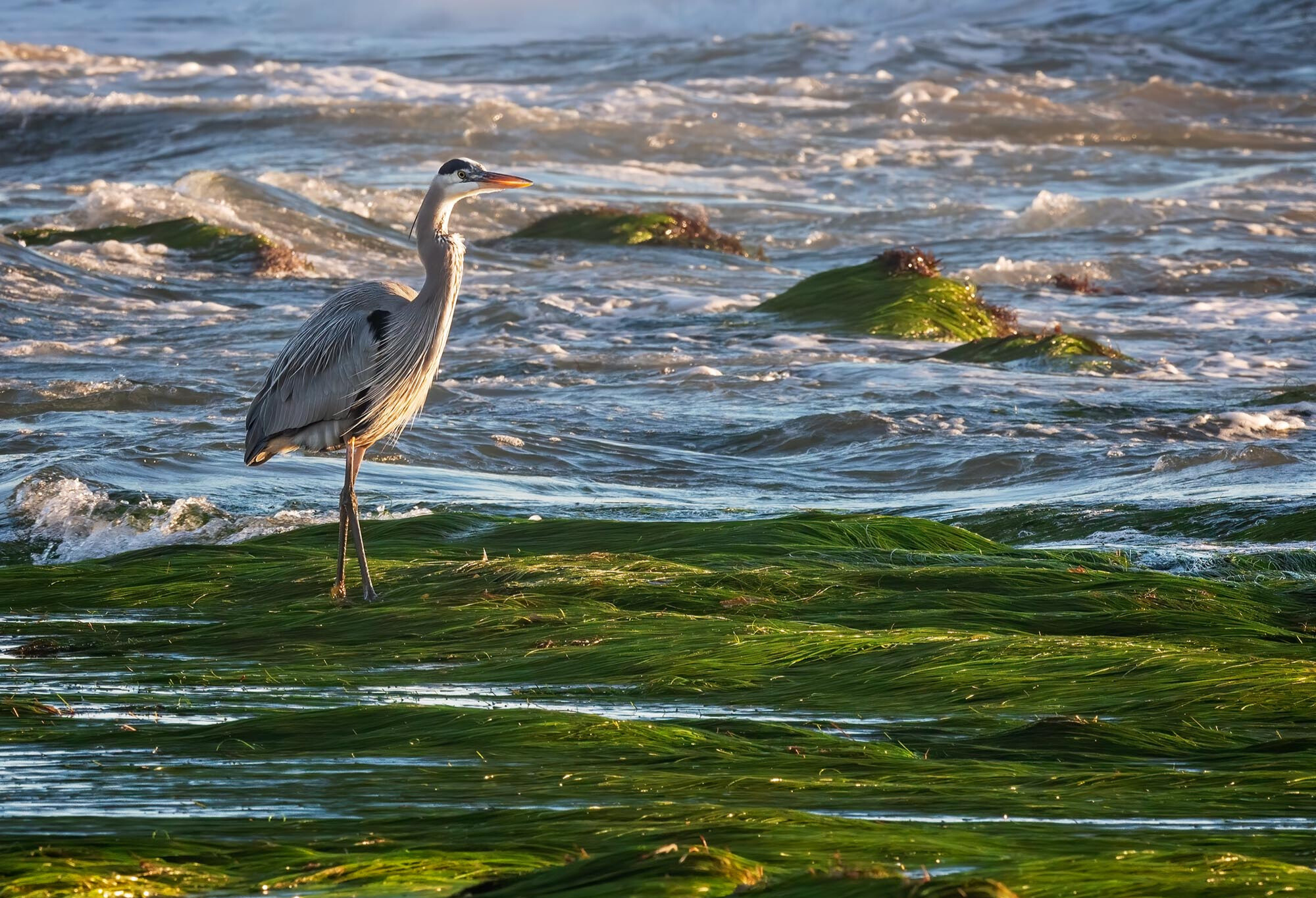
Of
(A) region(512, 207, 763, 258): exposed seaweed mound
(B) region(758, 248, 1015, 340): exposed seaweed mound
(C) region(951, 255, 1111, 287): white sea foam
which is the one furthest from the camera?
(A) region(512, 207, 763, 258): exposed seaweed mound

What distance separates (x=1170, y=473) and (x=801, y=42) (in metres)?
32.1

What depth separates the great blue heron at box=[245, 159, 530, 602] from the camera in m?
6.84

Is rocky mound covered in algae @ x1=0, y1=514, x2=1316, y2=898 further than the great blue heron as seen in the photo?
No

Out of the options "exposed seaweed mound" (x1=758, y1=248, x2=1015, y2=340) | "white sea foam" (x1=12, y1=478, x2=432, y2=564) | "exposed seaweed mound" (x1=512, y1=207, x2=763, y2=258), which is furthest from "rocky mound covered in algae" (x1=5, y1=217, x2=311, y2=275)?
"white sea foam" (x1=12, y1=478, x2=432, y2=564)

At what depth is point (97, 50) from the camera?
4281cm

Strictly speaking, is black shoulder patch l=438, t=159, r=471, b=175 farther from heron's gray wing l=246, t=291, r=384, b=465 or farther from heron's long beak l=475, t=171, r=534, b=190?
heron's gray wing l=246, t=291, r=384, b=465

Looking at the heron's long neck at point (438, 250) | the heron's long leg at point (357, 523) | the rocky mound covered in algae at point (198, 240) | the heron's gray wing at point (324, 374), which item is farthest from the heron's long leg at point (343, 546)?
the rocky mound covered in algae at point (198, 240)

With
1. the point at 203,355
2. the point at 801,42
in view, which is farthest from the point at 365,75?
the point at 203,355

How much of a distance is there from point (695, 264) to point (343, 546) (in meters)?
12.0

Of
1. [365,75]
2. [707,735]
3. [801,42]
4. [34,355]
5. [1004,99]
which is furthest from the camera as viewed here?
[801,42]

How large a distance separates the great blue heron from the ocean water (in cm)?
89

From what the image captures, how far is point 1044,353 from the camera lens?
12867 millimetres

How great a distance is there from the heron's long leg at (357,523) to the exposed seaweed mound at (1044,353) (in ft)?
22.4

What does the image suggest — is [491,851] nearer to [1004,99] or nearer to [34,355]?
[34,355]
